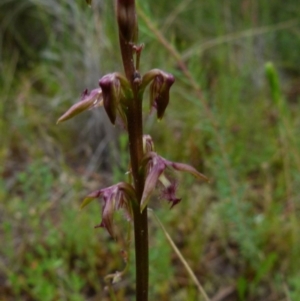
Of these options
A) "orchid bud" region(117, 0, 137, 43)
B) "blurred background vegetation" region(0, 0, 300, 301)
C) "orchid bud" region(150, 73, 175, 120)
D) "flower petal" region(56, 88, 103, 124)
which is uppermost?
"orchid bud" region(117, 0, 137, 43)

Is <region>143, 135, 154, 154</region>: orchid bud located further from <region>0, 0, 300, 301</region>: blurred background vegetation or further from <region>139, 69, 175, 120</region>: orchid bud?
<region>0, 0, 300, 301</region>: blurred background vegetation

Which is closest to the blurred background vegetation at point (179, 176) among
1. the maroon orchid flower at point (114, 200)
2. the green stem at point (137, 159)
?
the green stem at point (137, 159)

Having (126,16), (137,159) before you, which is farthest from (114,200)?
(126,16)

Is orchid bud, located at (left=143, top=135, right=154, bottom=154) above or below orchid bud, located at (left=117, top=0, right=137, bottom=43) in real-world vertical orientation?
below

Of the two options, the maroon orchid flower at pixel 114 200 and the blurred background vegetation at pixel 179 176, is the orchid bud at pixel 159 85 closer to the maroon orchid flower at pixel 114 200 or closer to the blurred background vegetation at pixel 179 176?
the maroon orchid flower at pixel 114 200

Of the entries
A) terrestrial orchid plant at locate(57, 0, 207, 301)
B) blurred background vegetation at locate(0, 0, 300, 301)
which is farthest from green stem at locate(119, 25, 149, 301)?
blurred background vegetation at locate(0, 0, 300, 301)

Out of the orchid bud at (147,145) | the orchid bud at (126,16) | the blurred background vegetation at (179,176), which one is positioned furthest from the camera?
the blurred background vegetation at (179,176)

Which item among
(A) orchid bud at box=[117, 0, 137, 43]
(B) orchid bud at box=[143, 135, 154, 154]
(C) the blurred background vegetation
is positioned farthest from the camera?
(C) the blurred background vegetation
